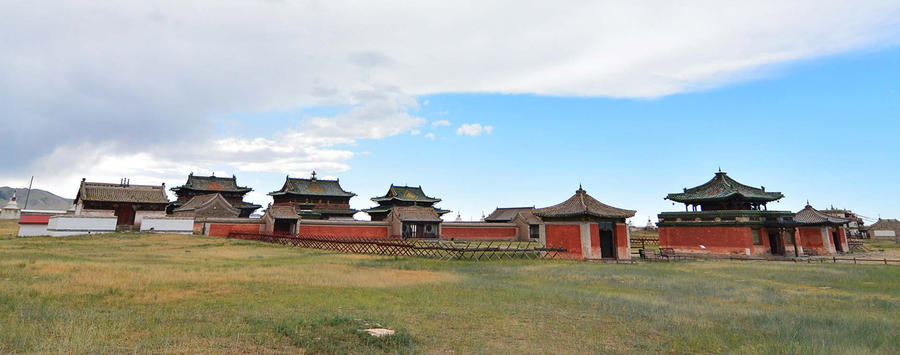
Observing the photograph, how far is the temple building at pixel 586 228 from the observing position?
2808cm

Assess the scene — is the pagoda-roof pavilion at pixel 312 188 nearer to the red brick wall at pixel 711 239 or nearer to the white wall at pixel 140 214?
the white wall at pixel 140 214

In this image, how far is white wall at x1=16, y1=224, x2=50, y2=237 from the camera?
39.3 metres

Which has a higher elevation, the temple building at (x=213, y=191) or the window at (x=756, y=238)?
the temple building at (x=213, y=191)

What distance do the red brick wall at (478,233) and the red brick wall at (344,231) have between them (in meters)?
7.44

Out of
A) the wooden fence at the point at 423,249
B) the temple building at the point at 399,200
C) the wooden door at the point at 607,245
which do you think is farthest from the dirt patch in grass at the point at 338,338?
the temple building at the point at 399,200

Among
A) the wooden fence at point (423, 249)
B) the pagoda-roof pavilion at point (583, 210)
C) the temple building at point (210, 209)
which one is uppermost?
the temple building at point (210, 209)

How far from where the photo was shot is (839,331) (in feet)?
27.6

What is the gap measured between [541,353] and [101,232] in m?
49.6

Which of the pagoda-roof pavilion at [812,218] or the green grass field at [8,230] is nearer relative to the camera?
the pagoda-roof pavilion at [812,218]

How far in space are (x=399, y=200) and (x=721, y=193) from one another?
3710cm

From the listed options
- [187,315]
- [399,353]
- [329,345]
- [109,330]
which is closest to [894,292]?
[399,353]

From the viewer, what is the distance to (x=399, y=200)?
57281 millimetres

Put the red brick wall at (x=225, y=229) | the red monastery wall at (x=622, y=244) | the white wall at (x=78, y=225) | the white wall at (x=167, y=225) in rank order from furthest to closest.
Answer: the white wall at (x=167, y=225) < the red brick wall at (x=225, y=229) < the white wall at (x=78, y=225) < the red monastery wall at (x=622, y=244)

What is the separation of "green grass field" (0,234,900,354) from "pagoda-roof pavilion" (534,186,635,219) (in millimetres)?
11250
